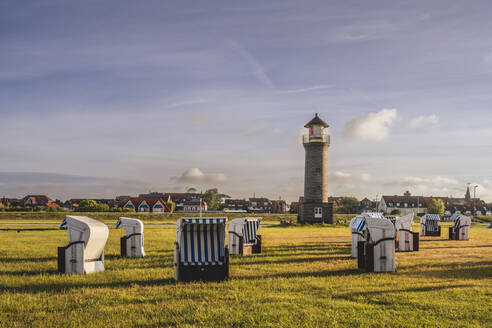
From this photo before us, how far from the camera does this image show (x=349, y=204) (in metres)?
141

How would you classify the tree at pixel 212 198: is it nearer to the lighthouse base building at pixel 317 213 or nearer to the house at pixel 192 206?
the house at pixel 192 206

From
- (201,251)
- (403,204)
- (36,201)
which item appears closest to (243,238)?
(201,251)

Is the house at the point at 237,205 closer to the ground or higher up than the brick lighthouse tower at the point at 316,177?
closer to the ground

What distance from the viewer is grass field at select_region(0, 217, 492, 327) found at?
715 cm

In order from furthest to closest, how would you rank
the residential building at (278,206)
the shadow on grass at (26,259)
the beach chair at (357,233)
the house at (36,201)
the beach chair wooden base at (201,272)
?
the residential building at (278,206)
the house at (36,201)
the beach chair at (357,233)
the shadow on grass at (26,259)
the beach chair wooden base at (201,272)

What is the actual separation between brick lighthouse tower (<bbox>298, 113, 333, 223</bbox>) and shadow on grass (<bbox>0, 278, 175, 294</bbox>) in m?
44.7

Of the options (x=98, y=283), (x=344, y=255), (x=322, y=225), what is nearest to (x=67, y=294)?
(x=98, y=283)

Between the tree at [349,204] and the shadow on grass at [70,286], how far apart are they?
128 m

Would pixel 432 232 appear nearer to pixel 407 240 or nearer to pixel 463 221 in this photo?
pixel 463 221

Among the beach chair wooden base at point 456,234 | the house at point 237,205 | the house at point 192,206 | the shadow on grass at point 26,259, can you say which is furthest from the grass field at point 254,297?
the house at point 237,205

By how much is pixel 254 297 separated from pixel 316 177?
152ft

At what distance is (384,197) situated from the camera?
422ft

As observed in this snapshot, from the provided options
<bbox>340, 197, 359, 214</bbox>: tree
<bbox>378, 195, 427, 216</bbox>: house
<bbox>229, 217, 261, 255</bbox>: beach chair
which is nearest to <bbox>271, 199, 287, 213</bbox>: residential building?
<bbox>340, 197, 359, 214</bbox>: tree

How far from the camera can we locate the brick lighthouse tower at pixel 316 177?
54.0 metres
